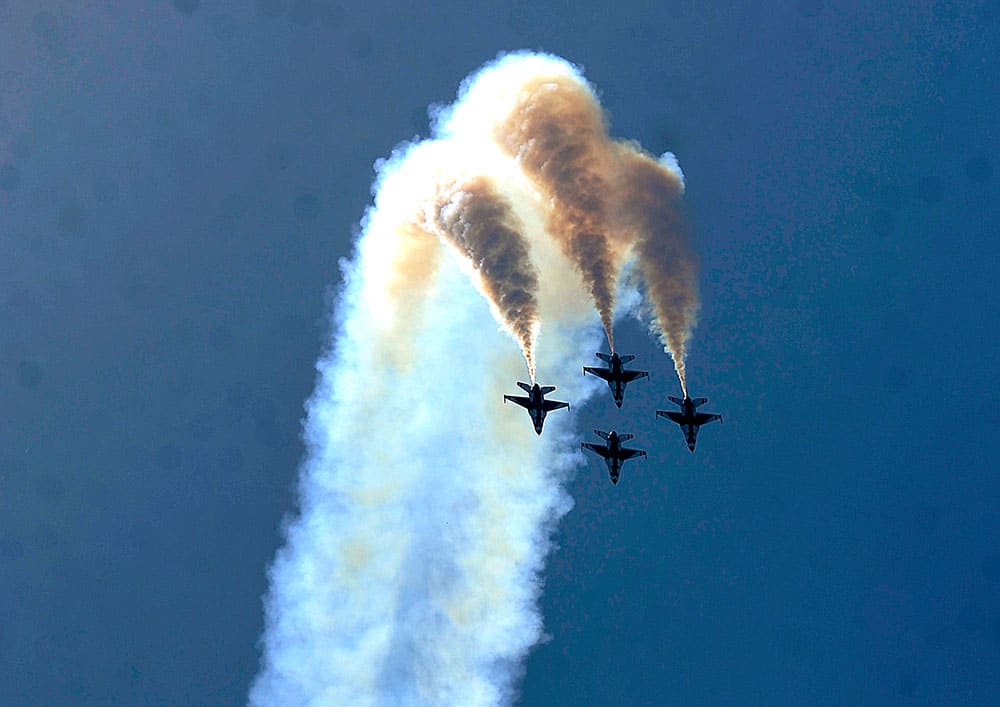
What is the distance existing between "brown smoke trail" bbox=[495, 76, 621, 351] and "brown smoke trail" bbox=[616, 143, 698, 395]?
105 cm

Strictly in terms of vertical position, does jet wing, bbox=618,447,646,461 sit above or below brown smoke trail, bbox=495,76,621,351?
below

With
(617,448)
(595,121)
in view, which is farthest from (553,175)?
(617,448)

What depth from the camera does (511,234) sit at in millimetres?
75375

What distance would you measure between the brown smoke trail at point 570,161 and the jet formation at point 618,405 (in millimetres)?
2576

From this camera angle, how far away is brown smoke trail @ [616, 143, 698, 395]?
2977 inches

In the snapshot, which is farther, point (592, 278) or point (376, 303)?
point (376, 303)

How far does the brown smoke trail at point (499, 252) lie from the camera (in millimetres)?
74875

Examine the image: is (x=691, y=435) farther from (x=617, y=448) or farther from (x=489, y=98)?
(x=489, y=98)

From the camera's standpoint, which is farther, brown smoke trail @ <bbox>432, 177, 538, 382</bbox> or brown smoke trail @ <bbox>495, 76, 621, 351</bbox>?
brown smoke trail @ <bbox>495, 76, 621, 351</bbox>

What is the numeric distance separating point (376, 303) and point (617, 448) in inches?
490

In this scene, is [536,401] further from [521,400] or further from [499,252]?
[499,252]

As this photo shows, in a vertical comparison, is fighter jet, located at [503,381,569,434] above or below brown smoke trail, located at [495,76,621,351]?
below

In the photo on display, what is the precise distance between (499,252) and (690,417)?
11.8 meters

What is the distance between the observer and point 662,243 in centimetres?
7619
